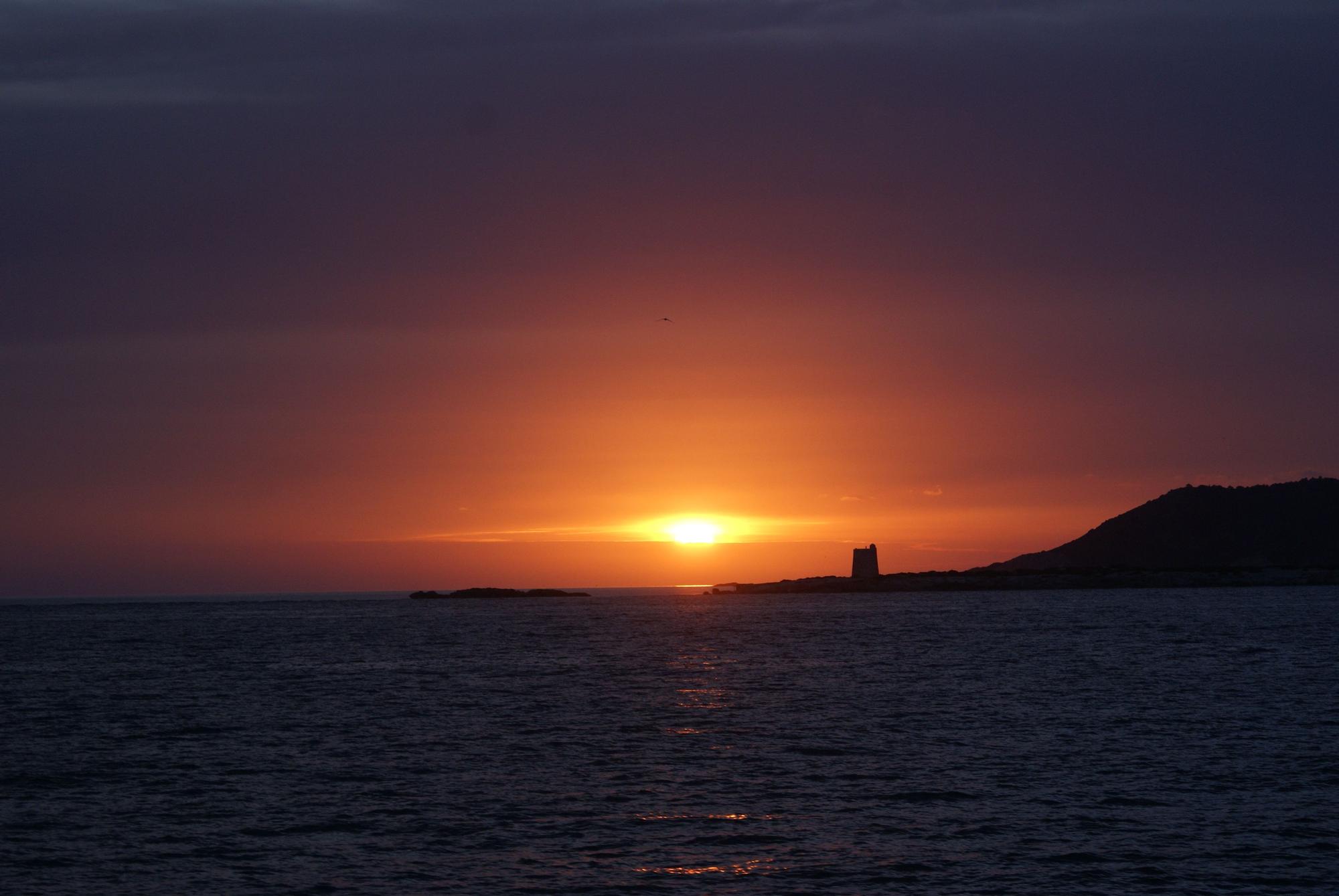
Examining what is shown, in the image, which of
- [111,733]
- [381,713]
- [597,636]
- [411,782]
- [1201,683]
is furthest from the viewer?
[597,636]

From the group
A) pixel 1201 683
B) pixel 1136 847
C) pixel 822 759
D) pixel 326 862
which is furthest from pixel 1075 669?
pixel 326 862

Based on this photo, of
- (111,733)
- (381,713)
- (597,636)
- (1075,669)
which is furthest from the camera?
(597,636)

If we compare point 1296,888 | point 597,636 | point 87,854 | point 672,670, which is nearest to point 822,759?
point 1296,888

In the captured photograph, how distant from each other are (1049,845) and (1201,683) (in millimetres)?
44662

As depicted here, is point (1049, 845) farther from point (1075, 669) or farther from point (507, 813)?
point (1075, 669)

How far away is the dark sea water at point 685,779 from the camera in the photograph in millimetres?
30016

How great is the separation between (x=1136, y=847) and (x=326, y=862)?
19747 millimetres

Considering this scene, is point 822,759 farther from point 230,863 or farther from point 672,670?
point 672,670

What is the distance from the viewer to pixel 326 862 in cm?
3100

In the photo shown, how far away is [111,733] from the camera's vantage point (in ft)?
182

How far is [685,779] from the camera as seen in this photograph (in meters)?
42.1

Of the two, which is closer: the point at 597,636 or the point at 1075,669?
the point at 1075,669

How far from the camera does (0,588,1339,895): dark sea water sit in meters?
30.0

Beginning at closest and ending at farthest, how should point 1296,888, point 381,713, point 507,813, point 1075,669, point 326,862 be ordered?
1. point 1296,888
2. point 326,862
3. point 507,813
4. point 381,713
5. point 1075,669
